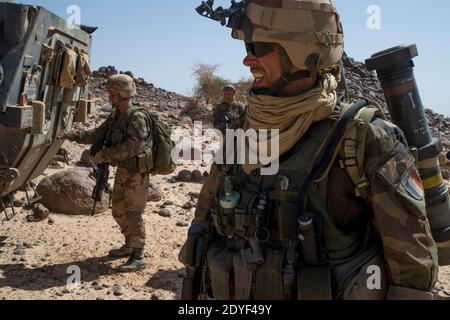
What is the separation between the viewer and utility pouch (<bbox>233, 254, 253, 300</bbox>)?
199 cm

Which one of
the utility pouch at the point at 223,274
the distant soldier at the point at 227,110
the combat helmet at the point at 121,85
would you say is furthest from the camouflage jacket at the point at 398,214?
the distant soldier at the point at 227,110

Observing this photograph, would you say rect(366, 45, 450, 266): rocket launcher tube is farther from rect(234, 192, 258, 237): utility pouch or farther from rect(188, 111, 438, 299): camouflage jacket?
rect(234, 192, 258, 237): utility pouch

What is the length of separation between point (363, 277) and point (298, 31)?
3.41 ft

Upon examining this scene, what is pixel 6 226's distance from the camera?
236 inches

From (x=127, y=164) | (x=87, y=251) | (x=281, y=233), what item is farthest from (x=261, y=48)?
(x=87, y=251)

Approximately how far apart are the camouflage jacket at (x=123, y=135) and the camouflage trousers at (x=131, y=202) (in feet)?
0.72

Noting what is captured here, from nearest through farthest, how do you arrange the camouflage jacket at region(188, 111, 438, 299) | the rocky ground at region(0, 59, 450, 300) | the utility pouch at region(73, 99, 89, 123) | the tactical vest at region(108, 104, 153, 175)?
1. the camouflage jacket at region(188, 111, 438, 299)
2. the rocky ground at region(0, 59, 450, 300)
3. the tactical vest at region(108, 104, 153, 175)
4. the utility pouch at region(73, 99, 89, 123)

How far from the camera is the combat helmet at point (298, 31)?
79.4 inches

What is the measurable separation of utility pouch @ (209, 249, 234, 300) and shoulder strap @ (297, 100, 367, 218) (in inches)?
16.6

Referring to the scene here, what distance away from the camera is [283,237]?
1929mm

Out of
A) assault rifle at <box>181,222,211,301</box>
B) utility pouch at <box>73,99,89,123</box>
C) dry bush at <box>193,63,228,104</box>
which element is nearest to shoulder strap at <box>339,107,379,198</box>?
assault rifle at <box>181,222,211,301</box>

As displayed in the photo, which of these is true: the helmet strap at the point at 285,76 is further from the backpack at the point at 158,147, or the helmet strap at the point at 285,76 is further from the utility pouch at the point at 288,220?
the backpack at the point at 158,147

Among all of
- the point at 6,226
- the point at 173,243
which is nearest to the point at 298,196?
the point at 173,243

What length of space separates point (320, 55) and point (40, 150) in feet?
14.0
